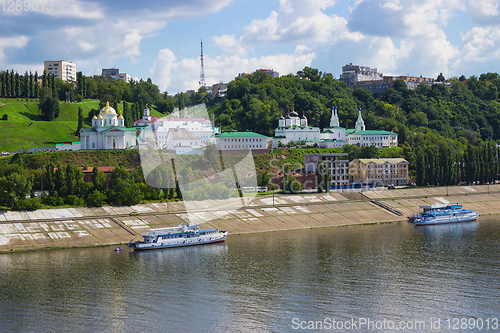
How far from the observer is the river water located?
2806 cm

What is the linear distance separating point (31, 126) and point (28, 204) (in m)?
47.0

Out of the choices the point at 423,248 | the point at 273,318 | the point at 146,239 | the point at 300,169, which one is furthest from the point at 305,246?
the point at 300,169

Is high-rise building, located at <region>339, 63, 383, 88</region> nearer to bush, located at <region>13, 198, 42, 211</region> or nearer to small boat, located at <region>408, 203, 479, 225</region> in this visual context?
small boat, located at <region>408, 203, 479, 225</region>

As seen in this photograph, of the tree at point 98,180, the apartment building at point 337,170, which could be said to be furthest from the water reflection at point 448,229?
the tree at point 98,180

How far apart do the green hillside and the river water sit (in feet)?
167

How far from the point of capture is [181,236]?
5084cm

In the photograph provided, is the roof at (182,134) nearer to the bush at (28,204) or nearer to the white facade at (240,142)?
the white facade at (240,142)

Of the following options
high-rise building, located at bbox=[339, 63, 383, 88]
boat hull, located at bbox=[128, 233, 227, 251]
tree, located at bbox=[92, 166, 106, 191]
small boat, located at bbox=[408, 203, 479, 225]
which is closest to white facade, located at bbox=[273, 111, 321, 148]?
small boat, located at bbox=[408, 203, 479, 225]

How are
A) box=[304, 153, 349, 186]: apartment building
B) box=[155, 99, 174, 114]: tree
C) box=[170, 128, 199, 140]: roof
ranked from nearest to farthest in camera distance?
1. box=[304, 153, 349, 186]: apartment building
2. box=[170, 128, 199, 140]: roof
3. box=[155, 99, 174, 114]: tree

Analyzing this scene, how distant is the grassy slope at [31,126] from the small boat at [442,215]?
197ft

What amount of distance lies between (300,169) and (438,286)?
53.8 metres

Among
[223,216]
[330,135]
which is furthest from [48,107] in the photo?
[223,216]

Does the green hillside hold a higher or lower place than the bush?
higher

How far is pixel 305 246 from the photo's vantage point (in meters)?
47.5
